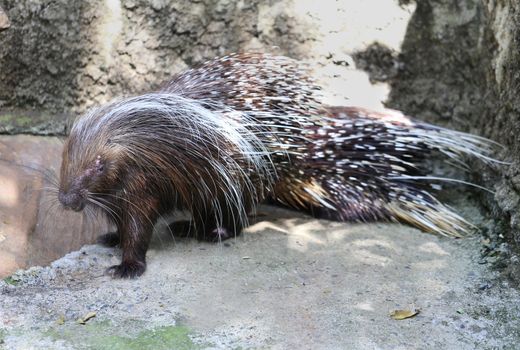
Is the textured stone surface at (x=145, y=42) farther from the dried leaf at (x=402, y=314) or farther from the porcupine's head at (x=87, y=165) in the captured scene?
the dried leaf at (x=402, y=314)

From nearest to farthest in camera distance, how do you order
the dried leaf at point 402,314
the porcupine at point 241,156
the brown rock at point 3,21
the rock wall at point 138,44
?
1. the dried leaf at point 402,314
2. the porcupine at point 241,156
3. the brown rock at point 3,21
4. the rock wall at point 138,44

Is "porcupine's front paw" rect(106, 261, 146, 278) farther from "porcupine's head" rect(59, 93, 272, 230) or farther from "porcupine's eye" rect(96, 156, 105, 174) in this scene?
"porcupine's eye" rect(96, 156, 105, 174)

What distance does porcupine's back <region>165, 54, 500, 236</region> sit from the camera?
3.45 m

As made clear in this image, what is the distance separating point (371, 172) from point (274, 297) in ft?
3.76

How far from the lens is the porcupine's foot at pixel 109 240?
346cm

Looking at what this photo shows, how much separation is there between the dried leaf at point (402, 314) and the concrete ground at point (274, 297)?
0.07 ft

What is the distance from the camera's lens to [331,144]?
12.1 feet

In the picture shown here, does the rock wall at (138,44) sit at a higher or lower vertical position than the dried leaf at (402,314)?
higher

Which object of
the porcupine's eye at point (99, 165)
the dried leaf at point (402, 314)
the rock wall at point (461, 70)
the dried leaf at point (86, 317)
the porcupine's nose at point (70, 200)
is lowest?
the dried leaf at point (86, 317)

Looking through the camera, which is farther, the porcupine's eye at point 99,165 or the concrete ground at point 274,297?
the porcupine's eye at point 99,165

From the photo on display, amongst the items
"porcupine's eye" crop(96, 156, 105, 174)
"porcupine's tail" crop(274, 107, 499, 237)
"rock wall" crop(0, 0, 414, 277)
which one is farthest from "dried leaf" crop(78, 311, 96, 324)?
"porcupine's tail" crop(274, 107, 499, 237)

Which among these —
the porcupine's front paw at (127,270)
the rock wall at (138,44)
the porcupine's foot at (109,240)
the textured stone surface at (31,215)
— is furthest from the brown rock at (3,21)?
the porcupine's front paw at (127,270)

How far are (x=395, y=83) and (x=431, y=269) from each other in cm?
141

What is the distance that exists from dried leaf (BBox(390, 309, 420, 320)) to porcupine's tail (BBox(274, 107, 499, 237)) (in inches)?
→ 39.7
